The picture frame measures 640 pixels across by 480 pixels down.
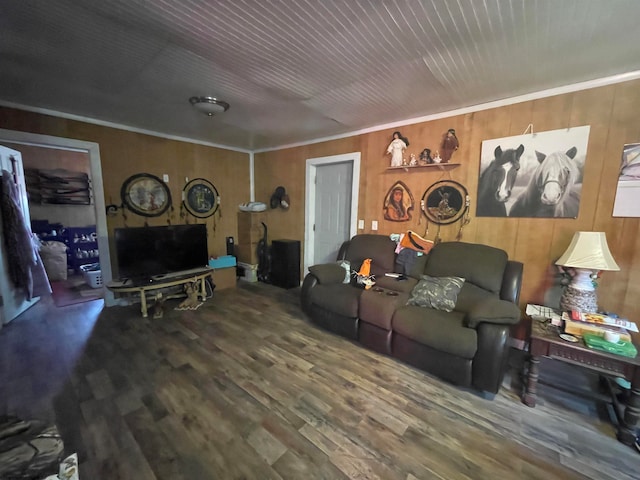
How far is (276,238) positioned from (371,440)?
3636 millimetres

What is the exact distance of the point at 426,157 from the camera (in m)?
2.91

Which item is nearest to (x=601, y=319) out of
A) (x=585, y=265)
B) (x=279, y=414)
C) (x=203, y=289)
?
(x=585, y=265)

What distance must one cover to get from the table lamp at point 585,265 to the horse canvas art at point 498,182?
0.67m

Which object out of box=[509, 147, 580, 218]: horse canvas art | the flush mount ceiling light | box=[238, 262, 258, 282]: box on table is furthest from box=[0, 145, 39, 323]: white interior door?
box=[509, 147, 580, 218]: horse canvas art

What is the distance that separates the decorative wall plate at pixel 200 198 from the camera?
13.6ft

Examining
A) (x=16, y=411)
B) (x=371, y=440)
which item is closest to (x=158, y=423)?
(x=16, y=411)

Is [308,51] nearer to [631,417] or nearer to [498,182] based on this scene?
[498,182]

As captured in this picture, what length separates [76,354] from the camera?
90.4 inches

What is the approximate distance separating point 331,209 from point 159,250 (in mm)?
2516

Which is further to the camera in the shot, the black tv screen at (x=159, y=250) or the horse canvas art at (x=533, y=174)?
the black tv screen at (x=159, y=250)

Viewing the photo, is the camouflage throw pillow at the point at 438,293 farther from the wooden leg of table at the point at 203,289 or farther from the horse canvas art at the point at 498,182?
the wooden leg of table at the point at 203,289

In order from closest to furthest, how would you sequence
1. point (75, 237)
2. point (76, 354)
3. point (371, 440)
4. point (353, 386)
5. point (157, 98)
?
point (371, 440) < point (353, 386) < point (76, 354) < point (157, 98) < point (75, 237)

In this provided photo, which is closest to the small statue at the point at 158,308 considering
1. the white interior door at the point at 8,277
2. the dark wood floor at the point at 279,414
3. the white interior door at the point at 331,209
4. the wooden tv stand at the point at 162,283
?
the wooden tv stand at the point at 162,283

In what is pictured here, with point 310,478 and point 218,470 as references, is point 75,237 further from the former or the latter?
point 310,478
